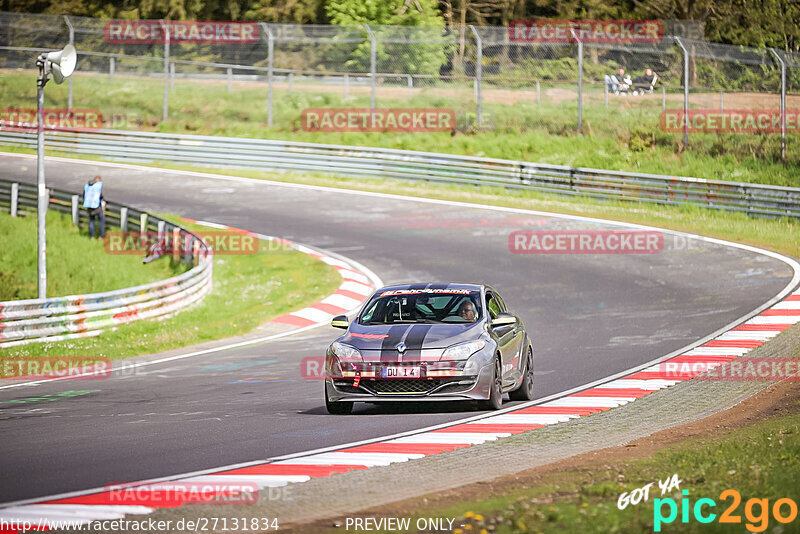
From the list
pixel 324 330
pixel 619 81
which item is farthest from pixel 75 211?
pixel 619 81

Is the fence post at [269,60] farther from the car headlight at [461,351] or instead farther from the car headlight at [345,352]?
the car headlight at [461,351]

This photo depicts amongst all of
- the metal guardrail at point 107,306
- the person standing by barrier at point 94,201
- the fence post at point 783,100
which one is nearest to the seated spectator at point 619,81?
the fence post at point 783,100

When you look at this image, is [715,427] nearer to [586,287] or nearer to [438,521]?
[438,521]

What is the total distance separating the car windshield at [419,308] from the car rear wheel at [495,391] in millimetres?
644

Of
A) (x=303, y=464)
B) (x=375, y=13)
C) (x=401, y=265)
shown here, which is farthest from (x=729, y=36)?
(x=303, y=464)

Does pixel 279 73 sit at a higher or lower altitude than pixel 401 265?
higher

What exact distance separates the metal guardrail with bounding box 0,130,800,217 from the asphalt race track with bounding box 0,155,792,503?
2.06 meters

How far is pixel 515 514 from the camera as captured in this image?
647 centimetres

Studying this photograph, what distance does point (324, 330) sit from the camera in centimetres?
1892

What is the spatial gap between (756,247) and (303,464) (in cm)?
1882

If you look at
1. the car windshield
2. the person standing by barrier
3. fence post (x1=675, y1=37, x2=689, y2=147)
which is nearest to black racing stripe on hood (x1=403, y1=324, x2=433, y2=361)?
the car windshield

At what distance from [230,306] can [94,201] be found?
8043 millimetres

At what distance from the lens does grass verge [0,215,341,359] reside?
59.3 ft

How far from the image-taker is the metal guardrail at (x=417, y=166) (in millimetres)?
29172
